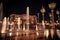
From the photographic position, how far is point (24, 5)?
3.76 meters

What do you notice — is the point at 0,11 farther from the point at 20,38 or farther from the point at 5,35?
the point at 5,35

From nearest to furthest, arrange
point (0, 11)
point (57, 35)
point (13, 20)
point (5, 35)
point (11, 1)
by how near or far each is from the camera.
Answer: point (5, 35) < point (57, 35) < point (13, 20) < point (0, 11) < point (11, 1)

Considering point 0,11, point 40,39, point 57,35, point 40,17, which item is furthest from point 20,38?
point 40,17

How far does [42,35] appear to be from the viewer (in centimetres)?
172

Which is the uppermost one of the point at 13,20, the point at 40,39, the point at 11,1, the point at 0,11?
the point at 11,1

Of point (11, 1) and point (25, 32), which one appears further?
point (11, 1)

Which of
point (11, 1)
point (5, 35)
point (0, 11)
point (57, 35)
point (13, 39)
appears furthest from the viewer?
point (11, 1)

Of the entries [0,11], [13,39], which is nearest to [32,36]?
[13,39]

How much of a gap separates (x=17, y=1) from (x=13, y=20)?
4.09 feet

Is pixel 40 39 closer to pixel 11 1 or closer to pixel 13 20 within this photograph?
pixel 13 20

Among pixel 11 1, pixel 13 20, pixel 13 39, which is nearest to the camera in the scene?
pixel 13 39

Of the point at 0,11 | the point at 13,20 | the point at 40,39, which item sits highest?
the point at 0,11

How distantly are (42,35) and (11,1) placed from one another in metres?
2.13

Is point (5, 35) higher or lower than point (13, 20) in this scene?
lower
